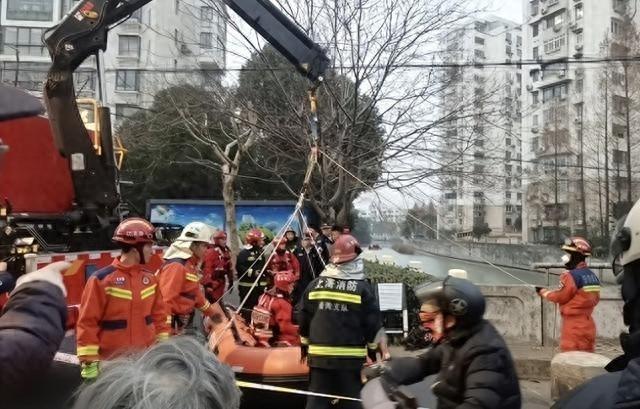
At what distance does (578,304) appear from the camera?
6945 mm

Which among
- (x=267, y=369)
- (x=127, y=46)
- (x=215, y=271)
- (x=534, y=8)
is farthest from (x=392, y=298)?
(x=534, y=8)

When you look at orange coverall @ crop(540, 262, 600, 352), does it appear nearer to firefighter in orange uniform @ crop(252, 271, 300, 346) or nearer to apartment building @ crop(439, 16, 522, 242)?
firefighter in orange uniform @ crop(252, 271, 300, 346)

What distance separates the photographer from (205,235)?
6.54m

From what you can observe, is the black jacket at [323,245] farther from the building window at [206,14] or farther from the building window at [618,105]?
the building window at [618,105]

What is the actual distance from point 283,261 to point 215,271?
137cm

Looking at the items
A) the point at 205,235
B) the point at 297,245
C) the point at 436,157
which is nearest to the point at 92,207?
the point at 205,235

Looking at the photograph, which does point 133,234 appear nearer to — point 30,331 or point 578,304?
point 30,331

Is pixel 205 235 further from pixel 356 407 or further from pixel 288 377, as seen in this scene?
pixel 356 407

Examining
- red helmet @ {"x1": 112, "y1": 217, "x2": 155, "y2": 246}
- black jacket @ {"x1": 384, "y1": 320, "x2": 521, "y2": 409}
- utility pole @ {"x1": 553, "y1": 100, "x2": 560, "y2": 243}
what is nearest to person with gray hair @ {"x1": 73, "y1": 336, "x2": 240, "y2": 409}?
black jacket @ {"x1": 384, "y1": 320, "x2": 521, "y2": 409}

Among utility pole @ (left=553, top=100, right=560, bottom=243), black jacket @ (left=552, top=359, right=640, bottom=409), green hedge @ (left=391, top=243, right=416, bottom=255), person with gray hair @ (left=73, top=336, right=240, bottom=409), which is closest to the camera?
person with gray hair @ (left=73, top=336, right=240, bottom=409)

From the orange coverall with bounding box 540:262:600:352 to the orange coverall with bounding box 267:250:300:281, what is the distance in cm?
398

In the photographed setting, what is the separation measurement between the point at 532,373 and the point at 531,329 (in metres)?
1.19

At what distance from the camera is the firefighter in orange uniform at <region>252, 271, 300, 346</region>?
22.4 ft

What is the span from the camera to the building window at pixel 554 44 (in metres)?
50.1
